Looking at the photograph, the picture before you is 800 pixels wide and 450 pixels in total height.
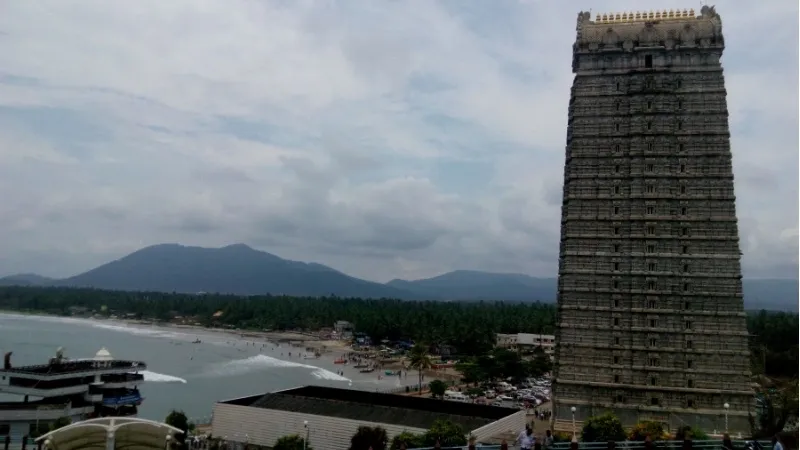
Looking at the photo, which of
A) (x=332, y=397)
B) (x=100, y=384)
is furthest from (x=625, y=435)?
(x=100, y=384)

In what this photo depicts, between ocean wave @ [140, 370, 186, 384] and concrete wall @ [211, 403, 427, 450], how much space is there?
4979cm

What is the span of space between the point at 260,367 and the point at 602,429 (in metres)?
80.4

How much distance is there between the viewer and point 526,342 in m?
117

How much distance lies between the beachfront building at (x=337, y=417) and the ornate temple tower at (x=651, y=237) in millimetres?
4833

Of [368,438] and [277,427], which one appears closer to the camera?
[368,438]

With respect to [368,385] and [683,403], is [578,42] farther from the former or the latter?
[368,385]

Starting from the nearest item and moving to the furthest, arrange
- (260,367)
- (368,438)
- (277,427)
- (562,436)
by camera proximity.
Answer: (368,438) < (562,436) < (277,427) < (260,367)

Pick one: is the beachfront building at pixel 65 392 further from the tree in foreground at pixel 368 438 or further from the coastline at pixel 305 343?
the coastline at pixel 305 343

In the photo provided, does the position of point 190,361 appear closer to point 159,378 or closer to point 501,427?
point 159,378

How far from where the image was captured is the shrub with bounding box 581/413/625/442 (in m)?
36.6

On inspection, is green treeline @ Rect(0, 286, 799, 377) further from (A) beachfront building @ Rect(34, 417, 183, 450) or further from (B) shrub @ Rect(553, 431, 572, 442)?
(A) beachfront building @ Rect(34, 417, 183, 450)

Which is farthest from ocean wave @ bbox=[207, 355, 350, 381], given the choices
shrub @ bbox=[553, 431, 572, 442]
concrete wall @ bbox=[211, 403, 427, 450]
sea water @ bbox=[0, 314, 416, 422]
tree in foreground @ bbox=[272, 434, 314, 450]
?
shrub @ bbox=[553, 431, 572, 442]

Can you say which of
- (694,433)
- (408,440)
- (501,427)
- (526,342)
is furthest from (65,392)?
(526,342)

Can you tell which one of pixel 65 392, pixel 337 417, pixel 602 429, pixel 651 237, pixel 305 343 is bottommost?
pixel 65 392
